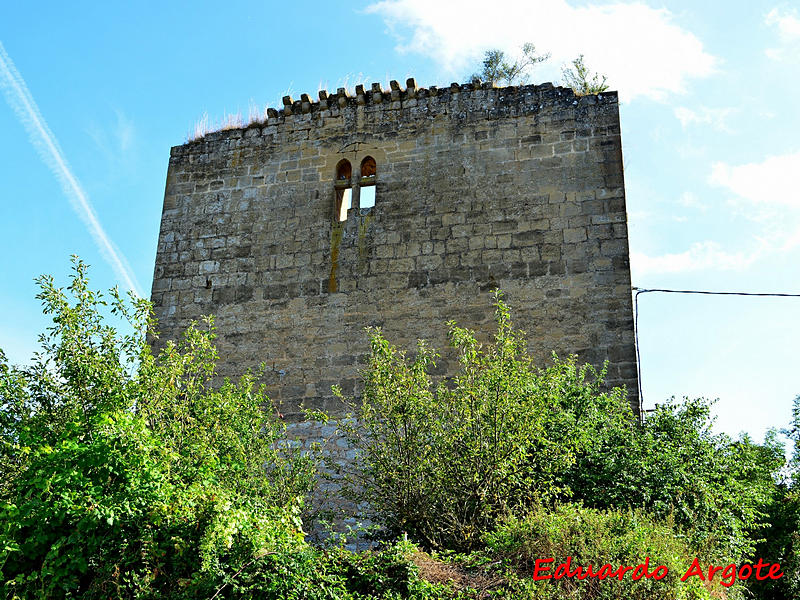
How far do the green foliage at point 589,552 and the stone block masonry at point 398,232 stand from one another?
10.1 feet

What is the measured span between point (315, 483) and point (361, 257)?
11.9 feet

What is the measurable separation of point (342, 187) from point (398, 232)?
1.22 m

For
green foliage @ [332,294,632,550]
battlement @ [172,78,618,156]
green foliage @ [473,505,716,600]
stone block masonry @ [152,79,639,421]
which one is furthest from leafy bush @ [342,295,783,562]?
battlement @ [172,78,618,156]

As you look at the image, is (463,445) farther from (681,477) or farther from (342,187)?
(342,187)

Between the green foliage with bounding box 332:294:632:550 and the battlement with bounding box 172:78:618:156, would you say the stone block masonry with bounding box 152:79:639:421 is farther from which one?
the green foliage with bounding box 332:294:632:550

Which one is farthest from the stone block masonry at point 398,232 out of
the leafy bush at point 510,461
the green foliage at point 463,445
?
the green foliage at point 463,445

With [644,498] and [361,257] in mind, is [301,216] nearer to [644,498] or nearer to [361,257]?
[361,257]

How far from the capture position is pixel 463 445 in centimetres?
803

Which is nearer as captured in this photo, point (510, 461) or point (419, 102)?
point (510, 461)

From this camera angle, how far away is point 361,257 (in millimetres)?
11461

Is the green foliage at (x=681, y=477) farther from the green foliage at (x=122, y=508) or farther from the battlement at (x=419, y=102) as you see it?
the battlement at (x=419, y=102)

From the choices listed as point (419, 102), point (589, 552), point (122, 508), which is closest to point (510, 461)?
point (589, 552)

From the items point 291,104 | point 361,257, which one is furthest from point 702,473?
point 291,104

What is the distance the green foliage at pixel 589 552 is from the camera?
6.21 m
